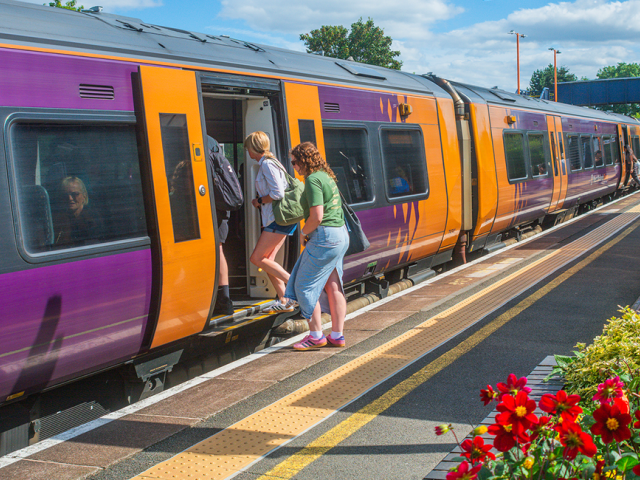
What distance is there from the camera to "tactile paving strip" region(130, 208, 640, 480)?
10.7 ft

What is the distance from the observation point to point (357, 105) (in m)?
7.03

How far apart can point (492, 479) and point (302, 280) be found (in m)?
3.15

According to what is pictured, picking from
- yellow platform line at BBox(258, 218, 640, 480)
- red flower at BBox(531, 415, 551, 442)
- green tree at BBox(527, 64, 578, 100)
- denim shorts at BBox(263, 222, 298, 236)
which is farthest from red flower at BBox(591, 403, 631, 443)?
green tree at BBox(527, 64, 578, 100)

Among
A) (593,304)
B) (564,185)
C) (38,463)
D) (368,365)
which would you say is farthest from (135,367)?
(564,185)

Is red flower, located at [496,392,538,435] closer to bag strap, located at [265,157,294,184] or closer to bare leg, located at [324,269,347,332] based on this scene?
bare leg, located at [324,269,347,332]

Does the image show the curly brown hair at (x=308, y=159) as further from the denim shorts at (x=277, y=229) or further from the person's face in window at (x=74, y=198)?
the person's face in window at (x=74, y=198)

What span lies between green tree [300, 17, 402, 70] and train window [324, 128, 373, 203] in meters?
49.9

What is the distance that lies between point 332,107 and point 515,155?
631 cm

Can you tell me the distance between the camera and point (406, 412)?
393 cm

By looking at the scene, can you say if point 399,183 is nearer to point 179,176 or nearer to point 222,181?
point 222,181

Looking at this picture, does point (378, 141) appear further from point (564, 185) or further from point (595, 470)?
point (564, 185)

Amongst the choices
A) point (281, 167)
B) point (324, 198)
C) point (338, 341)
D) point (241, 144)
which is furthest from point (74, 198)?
point (241, 144)

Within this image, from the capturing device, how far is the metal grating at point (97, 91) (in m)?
4.02

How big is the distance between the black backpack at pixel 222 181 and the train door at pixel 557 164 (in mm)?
10583
